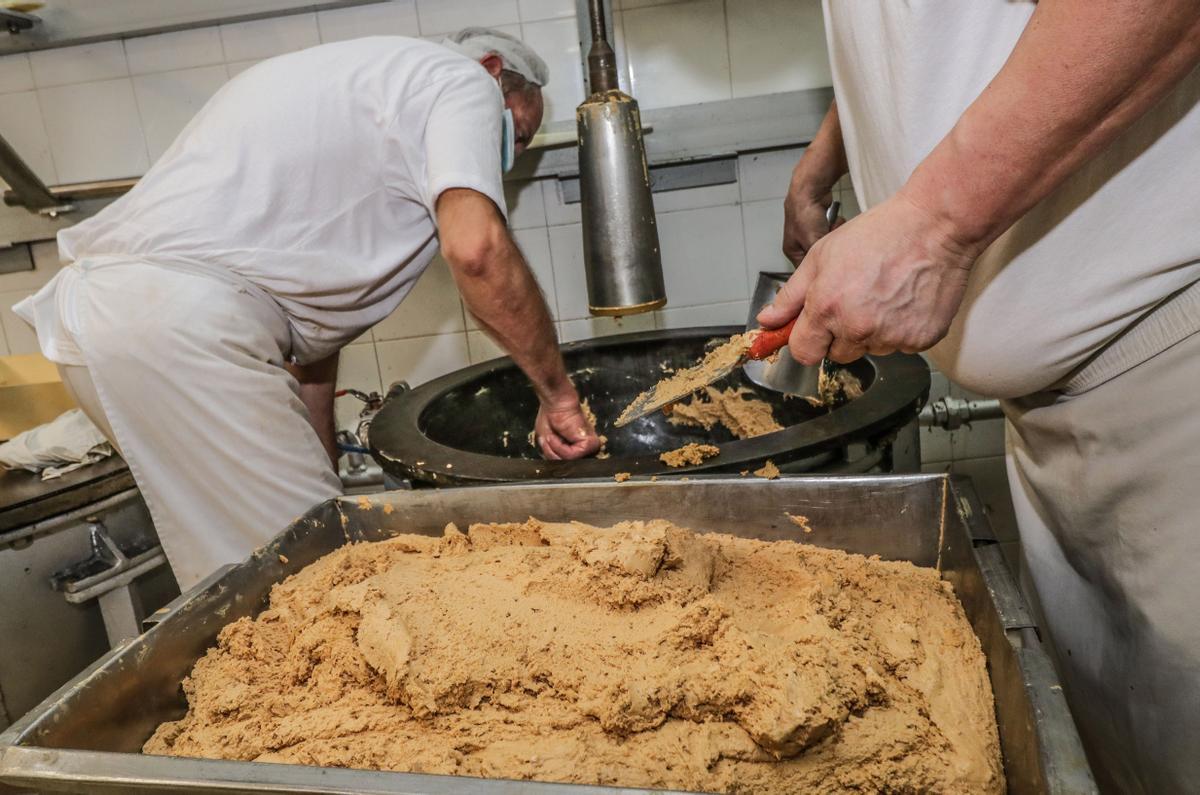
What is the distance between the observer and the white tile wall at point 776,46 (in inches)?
74.5

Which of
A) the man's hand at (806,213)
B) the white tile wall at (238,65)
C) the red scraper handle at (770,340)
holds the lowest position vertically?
the red scraper handle at (770,340)

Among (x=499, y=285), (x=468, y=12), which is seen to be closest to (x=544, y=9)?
(x=468, y=12)

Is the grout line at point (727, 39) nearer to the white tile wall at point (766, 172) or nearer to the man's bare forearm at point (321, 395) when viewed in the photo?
the white tile wall at point (766, 172)

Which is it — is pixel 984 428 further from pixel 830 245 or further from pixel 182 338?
pixel 182 338

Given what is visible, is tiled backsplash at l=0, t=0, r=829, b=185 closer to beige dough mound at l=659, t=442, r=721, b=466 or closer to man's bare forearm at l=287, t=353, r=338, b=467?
man's bare forearm at l=287, t=353, r=338, b=467

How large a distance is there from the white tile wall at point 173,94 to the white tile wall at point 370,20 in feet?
0.97

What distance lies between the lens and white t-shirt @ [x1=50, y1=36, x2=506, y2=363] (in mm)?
1474

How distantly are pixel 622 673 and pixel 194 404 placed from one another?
1115mm

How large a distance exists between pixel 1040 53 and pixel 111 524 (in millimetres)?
1724

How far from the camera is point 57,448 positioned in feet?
5.22

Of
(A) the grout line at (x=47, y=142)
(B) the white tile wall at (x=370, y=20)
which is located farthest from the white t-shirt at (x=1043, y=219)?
(A) the grout line at (x=47, y=142)

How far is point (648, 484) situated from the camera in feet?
3.01

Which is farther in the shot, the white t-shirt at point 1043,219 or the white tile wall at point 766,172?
the white tile wall at point 766,172

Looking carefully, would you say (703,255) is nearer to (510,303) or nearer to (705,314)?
(705,314)
